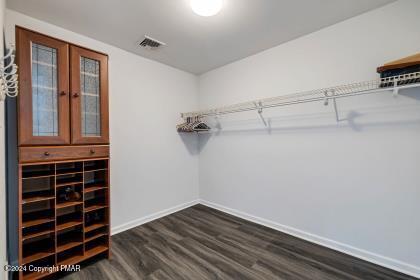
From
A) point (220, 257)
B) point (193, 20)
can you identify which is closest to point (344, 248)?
point (220, 257)

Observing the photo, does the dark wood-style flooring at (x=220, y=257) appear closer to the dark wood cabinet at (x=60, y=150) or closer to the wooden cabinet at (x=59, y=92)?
the dark wood cabinet at (x=60, y=150)

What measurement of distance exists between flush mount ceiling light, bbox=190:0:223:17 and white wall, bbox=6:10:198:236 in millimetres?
1395

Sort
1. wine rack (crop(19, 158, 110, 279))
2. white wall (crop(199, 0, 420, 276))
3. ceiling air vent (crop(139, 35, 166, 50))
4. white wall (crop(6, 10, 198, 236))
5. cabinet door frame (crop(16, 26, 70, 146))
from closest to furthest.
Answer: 1. cabinet door frame (crop(16, 26, 70, 146))
2. wine rack (crop(19, 158, 110, 279))
3. white wall (crop(199, 0, 420, 276))
4. ceiling air vent (crop(139, 35, 166, 50))
5. white wall (crop(6, 10, 198, 236))

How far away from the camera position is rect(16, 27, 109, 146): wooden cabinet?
5.15 feet

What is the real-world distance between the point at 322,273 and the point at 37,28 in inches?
148

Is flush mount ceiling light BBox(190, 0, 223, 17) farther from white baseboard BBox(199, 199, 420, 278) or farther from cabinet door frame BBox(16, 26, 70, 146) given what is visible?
white baseboard BBox(199, 199, 420, 278)

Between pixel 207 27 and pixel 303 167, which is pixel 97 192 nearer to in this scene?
pixel 207 27

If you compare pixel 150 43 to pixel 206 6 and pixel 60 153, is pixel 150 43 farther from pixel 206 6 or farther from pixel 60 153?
pixel 60 153

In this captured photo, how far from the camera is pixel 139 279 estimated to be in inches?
68.9

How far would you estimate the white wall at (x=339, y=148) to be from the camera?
69.0 inches

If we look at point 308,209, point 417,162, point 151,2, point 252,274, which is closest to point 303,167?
point 308,209

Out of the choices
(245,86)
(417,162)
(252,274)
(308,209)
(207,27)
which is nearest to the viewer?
(417,162)

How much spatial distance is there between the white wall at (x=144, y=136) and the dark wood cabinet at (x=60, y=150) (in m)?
0.53

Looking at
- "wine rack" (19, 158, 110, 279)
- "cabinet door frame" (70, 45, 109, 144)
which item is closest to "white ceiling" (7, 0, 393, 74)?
"cabinet door frame" (70, 45, 109, 144)
